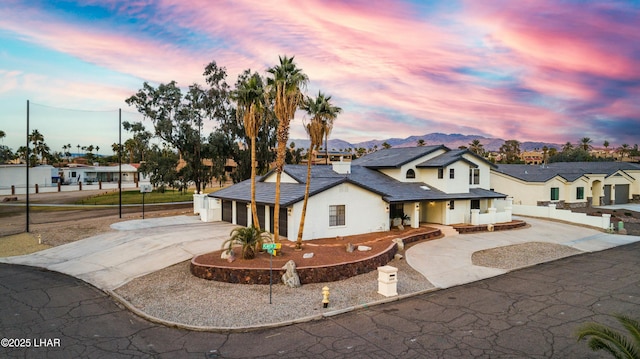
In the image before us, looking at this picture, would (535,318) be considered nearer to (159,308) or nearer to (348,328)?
(348,328)

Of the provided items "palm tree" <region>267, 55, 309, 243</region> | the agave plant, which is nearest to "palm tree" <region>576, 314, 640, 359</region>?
the agave plant

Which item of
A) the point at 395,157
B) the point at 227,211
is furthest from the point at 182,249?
the point at 395,157

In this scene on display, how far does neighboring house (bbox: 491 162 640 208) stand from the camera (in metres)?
43.3

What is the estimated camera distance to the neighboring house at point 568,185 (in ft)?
142

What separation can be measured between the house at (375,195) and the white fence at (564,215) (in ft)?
21.4

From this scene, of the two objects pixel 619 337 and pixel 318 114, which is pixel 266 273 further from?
pixel 619 337

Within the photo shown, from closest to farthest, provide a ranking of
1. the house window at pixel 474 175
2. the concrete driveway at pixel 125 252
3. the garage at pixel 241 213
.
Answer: the concrete driveway at pixel 125 252, the garage at pixel 241 213, the house window at pixel 474 175

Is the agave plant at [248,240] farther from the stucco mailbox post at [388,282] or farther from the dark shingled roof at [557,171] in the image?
the dark shingled roof at [557,171]

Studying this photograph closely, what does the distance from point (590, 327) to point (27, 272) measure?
22.2m

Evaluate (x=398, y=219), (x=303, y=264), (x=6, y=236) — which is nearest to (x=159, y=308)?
(x=303, y=264)

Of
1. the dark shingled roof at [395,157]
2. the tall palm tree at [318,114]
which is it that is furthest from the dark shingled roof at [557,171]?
the tall palm tree at [318,114]

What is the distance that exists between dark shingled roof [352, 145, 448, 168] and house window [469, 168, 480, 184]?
129 inches

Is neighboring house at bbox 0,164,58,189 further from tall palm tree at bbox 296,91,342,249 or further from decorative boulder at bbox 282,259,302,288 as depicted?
decorative boulder at bbox 282,259,302,288

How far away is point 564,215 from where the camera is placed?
34.7 meters
